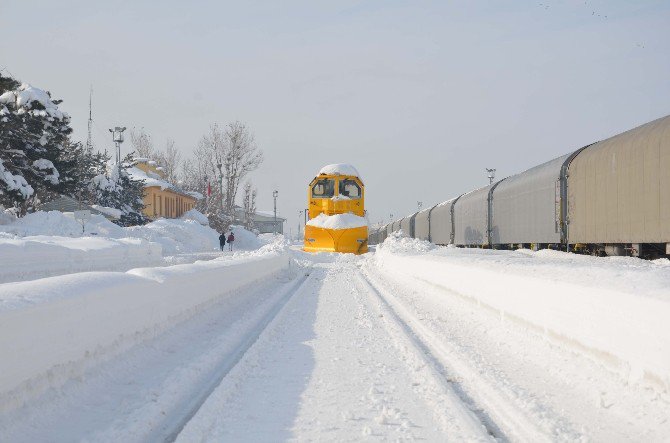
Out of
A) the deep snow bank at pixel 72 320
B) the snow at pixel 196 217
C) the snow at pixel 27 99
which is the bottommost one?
the deep snow bank at pixel 72 320

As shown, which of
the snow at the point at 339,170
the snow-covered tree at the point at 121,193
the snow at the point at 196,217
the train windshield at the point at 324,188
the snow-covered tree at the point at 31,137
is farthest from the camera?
the snow at the point at 196,217

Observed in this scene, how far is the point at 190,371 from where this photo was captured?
5.52 metres

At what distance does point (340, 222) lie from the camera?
→ 2942 cm

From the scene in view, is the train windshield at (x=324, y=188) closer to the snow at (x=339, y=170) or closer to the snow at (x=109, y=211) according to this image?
the snow at (x=339, y=170)

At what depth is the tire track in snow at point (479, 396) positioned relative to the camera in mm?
3932

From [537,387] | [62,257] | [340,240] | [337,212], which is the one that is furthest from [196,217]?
[537,387]

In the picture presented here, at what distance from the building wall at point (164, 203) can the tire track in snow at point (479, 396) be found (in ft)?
160

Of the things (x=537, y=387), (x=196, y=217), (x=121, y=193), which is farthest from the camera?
(x=196, y=217)

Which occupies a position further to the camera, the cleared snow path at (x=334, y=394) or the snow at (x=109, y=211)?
the snow at (x=109, y=211)

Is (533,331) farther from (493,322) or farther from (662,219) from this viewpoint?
(662,219)

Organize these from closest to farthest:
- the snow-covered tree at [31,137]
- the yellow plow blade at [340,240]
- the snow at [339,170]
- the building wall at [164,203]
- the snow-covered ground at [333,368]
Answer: the snow-covered ground at [333,368], the snow-covered tree at [31,137], the yellow plow blade at [340,240], the snow at [339,170], the building wall at [164,203]

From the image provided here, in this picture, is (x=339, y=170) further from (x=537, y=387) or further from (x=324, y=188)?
(x=537, y=387)

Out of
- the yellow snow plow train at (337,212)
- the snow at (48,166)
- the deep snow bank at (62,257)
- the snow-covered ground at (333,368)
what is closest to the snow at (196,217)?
the yellow snow plow train at (337,212)

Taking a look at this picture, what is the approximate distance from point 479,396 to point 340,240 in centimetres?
2431
